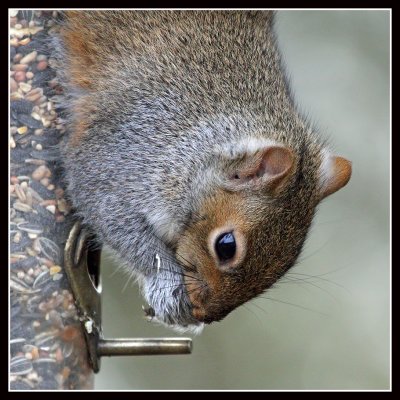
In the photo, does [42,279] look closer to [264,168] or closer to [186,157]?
[186,157]

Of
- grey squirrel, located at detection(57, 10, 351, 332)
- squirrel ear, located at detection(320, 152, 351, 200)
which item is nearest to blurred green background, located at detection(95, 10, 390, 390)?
squirrel ear, located at detection(320, 152, 351, 200)

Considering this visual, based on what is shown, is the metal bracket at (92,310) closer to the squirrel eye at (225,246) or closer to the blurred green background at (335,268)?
the squirrel eye at (225,246)

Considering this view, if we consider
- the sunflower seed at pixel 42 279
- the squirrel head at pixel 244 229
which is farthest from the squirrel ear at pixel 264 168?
the sunflower seed at pixel 42 279

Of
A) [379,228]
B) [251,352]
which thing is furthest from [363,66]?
[251,352]

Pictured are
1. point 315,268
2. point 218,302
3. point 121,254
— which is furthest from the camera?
point 315,268

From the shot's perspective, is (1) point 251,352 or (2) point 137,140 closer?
(2) point 137,140

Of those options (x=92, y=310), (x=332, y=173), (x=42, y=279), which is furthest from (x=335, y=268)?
(x=42, y=279)

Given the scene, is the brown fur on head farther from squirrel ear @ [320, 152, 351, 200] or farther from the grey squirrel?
squirrel ear @ [320, 152, 351, 200]

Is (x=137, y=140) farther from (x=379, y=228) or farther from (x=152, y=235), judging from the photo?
(x=379, y=228)
